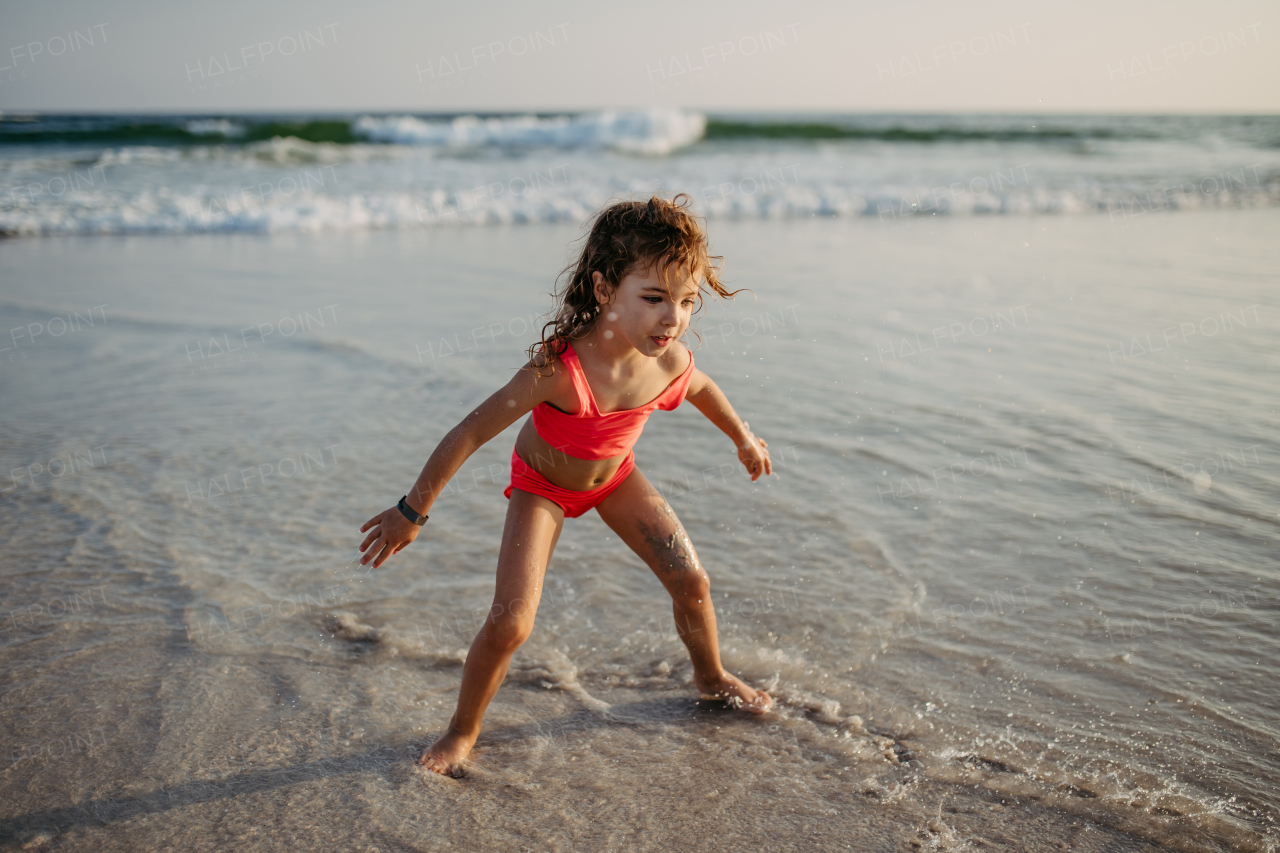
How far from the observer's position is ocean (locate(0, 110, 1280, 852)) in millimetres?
2275

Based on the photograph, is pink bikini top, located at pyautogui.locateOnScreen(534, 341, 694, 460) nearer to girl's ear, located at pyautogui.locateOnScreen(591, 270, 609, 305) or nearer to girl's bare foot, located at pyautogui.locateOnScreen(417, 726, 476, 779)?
girl's ear, located at pyautogui.locateOnScreen(591, 270, 609, 305)

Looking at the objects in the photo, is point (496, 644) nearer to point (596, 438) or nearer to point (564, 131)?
point (596, 438)

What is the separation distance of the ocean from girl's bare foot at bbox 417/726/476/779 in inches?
1.9

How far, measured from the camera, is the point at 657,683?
112 inches

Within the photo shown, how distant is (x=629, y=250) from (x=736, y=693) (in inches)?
53.7

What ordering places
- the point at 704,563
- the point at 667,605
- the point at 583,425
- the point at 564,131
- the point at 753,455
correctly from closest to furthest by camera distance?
the point at 583,425
the point at 753,455
the point at 667,605
the point at 704,563
the point at 564,131

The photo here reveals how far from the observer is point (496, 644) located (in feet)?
7.93

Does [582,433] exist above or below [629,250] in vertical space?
below

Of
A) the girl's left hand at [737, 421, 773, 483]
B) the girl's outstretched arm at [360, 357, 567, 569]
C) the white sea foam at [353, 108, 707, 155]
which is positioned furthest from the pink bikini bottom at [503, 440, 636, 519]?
the white sea foam at [353, 108, 707, 155]

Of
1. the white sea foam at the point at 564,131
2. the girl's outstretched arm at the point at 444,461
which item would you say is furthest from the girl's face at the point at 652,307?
the white sea foam at the point at 564,131

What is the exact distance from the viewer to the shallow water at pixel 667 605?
2264mm

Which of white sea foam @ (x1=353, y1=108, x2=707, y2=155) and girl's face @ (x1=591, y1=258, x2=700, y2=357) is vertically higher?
white sea foam @ (x1=353, y1=108, x2=707, y2=155)

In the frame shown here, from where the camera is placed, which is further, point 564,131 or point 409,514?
point 564,131

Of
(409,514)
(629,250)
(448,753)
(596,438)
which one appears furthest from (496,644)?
(629,250)
